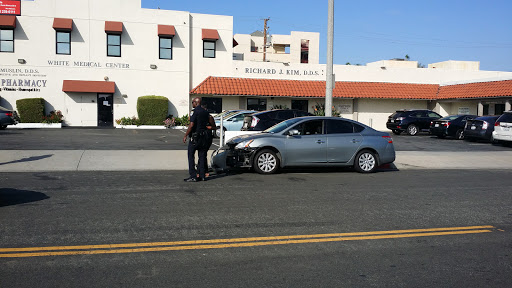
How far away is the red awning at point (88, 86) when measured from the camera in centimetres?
2947

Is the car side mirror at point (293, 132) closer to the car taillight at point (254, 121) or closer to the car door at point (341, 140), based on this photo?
the car door at point (341, 140)

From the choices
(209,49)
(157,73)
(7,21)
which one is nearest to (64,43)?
(7,21)

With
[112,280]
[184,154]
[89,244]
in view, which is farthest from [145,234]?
[184,154]

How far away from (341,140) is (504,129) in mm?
12179

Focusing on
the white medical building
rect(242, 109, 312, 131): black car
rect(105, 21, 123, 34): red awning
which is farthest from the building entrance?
rect(242, 109, 312, 131): black car

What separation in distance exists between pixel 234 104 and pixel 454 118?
14678 mm

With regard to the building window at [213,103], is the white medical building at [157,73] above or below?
above

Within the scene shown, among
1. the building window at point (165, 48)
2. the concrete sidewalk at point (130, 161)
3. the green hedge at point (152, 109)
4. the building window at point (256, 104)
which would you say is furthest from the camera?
the building window at point (256, 104)

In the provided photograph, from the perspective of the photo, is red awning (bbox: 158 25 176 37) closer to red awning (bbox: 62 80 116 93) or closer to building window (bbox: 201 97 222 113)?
red awning (bbox: 62 80 116 93)

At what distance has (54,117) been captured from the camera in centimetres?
2923

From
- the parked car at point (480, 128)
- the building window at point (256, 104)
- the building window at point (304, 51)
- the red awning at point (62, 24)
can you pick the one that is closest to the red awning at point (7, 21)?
the red awning at point (62, 24)

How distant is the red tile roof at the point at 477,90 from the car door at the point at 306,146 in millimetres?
21703

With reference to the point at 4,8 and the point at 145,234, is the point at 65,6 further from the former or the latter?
the point at 145,234

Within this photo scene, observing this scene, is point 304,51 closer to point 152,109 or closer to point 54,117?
point 152,109
